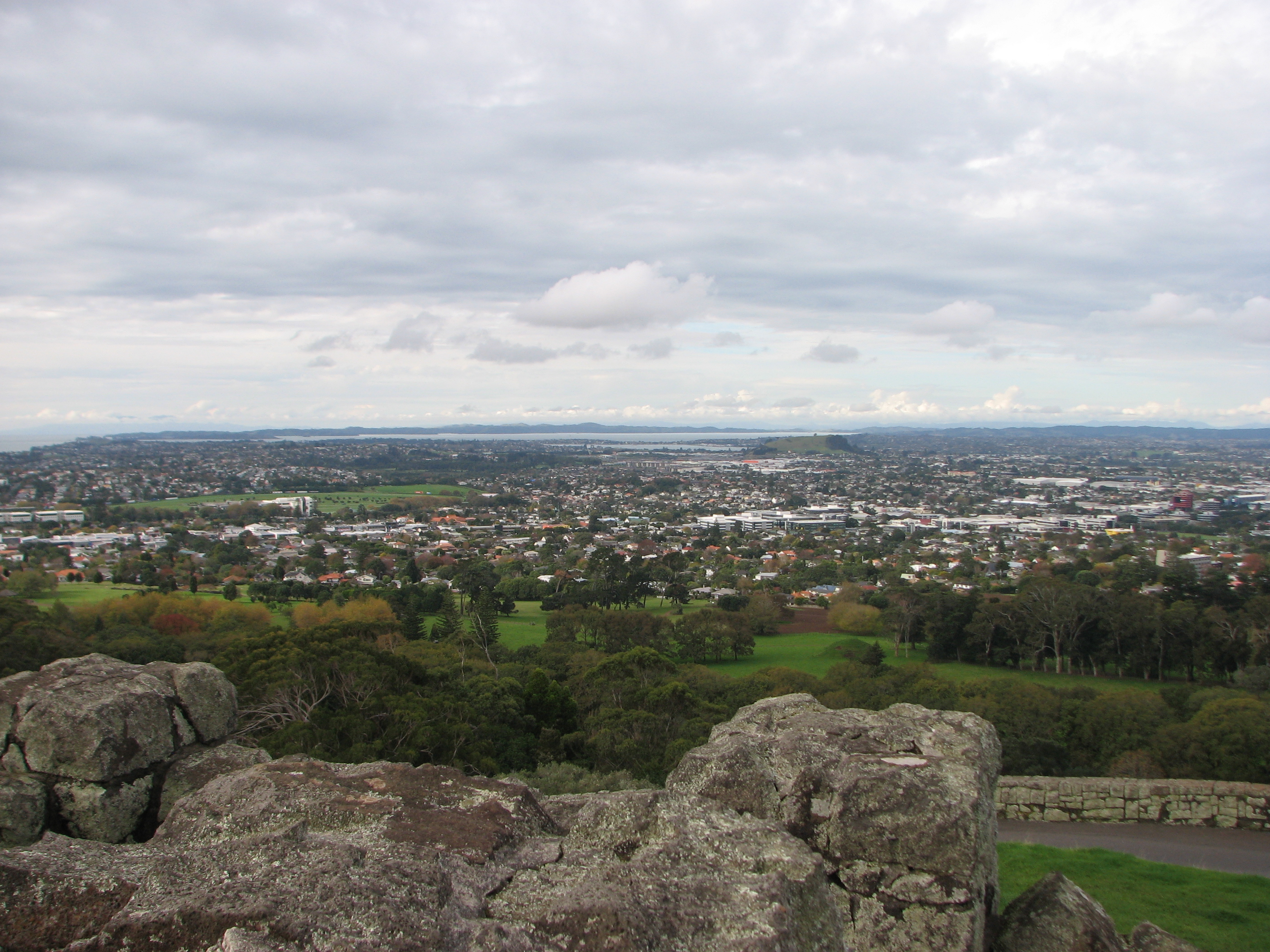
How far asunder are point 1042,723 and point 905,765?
15581 mm

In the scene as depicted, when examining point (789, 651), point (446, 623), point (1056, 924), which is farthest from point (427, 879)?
point (789, 651)

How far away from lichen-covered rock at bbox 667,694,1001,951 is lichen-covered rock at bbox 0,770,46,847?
576 centimetres

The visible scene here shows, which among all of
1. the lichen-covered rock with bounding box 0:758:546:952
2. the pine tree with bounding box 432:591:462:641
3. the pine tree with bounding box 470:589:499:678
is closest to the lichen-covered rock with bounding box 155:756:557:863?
the lichen-covered rock with bounding box 0:758:546:952

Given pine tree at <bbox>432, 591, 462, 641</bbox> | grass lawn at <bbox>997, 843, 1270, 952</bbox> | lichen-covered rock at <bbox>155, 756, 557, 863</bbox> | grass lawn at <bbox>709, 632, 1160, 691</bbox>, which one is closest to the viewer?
lichen-covered rock at <bbox>155, 756, 557, 863</bbox>

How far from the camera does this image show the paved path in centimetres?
994

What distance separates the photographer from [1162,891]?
8570mm

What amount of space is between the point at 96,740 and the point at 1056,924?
8.36 m

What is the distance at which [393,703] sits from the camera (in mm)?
14773

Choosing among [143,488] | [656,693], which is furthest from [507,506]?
[656,693]

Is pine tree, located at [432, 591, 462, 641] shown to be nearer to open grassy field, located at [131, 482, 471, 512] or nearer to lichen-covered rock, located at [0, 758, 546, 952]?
lichen-covered rock, located at [0, 758, 546, 952]

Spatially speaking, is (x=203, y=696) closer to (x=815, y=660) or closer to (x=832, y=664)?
(x=832, y=664)

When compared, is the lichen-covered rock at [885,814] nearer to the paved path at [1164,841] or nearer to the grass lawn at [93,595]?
the paved path at [1164,841]

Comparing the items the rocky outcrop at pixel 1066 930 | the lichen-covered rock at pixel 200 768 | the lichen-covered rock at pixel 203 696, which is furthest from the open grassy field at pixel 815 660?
the rocky outcrop at pixel 1066 930

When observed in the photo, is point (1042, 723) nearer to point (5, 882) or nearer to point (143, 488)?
point (5, 882)
